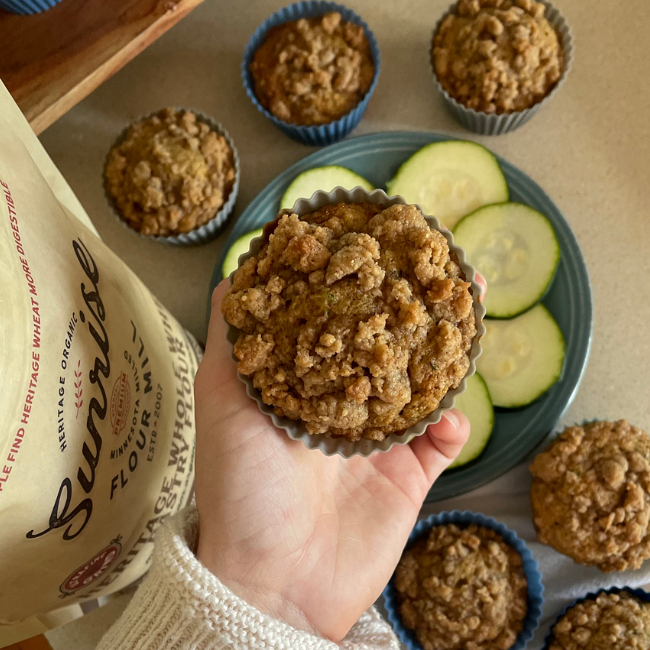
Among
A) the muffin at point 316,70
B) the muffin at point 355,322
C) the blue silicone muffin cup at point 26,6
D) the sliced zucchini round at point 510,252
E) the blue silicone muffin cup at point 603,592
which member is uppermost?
the blue silicone muffin cup at point 26,6

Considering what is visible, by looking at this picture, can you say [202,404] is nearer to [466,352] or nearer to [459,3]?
[466,352]

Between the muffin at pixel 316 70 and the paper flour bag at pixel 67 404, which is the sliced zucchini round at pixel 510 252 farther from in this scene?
the paper flour bag at pixel 67 404

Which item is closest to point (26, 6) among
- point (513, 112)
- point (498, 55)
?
point (498, 55)

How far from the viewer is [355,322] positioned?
50.9 inches

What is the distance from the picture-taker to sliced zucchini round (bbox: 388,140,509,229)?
2.45m

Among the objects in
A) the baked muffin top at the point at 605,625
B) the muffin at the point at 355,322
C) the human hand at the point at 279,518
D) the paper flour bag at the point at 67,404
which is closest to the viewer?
the paper flour bag at the point at 67,404

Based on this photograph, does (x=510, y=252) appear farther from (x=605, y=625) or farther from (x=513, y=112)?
(x=605, y=625)

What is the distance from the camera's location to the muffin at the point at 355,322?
1297mm

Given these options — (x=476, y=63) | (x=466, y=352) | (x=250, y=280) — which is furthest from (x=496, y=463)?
(x=476, y=63)

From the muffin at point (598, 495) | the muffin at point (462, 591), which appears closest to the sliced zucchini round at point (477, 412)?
the muffin at point (598, 495)

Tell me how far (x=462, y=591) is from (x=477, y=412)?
27.0 inches

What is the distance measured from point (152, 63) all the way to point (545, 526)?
2917 mm

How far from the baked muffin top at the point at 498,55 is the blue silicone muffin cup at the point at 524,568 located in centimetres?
174

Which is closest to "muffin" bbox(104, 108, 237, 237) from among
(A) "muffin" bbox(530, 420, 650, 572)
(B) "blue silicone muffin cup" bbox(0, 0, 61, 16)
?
(B) "blue silicone muffin cup" bbox(0, 0, 61, 16)
